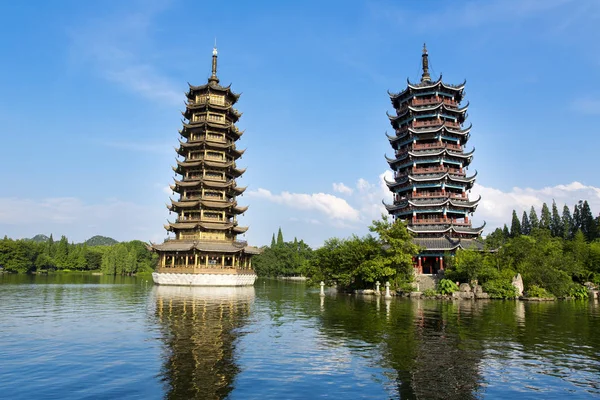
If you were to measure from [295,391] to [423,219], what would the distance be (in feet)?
154

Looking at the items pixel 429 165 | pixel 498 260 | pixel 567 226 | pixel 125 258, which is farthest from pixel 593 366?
pixel 125 258

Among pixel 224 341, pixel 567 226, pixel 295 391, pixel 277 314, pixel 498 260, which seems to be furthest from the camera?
pixel 567 226

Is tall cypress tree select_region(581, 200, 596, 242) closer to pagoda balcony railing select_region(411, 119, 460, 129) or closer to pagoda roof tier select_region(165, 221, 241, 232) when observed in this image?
pagoda balcony railing select_region(411, 119, 460, 129)

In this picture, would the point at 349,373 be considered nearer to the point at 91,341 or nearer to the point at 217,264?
the point at 91,341

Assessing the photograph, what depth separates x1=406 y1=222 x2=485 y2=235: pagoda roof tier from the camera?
175 ft

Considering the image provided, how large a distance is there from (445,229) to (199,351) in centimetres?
4323

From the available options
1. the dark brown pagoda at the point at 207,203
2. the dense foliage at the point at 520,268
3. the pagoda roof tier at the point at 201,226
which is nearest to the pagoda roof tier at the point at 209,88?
the dark brown pagoda at the point at 207,203

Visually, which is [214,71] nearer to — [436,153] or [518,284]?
[436,153]

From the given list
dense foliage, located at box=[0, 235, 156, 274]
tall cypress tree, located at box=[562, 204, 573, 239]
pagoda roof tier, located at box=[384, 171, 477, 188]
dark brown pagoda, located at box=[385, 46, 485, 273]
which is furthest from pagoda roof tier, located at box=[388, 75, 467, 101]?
dense foliage, located at box=[0, 235, 156, 274]

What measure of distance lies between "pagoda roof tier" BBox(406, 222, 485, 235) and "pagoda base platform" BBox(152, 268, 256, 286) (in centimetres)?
2407

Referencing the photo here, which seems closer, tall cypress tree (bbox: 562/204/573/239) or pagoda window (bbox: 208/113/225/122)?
pagoda window (bbox: 208/113/225/122)

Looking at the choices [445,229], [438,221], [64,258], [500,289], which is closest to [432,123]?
[438,221]

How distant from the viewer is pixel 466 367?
46.3 ft

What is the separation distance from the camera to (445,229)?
53.0 meters
